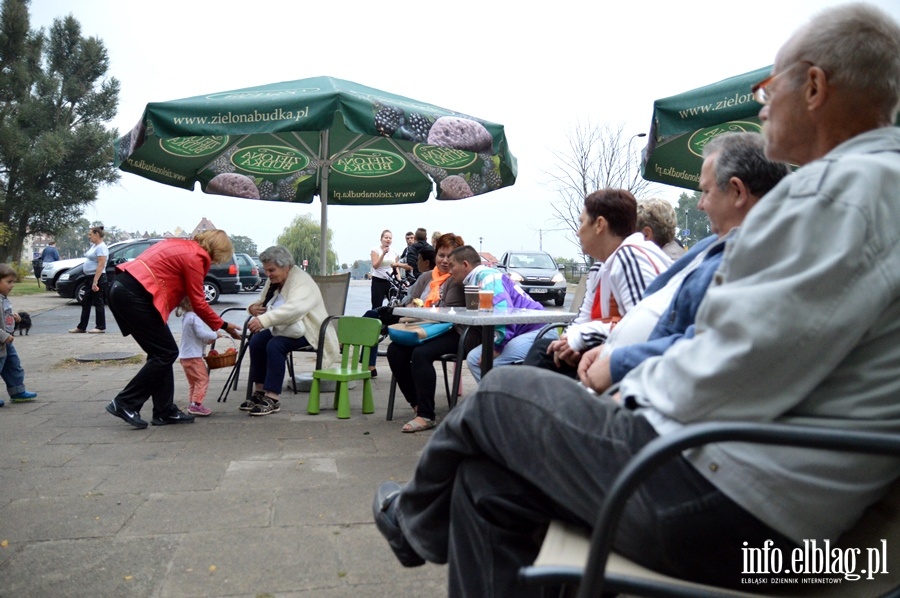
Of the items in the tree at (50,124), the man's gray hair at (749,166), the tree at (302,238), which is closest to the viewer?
the man's gray hair at (749,166)

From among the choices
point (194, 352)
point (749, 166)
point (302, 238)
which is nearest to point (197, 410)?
point (194, 352)

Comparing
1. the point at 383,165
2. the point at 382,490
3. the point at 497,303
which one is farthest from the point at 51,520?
the point at 383,165

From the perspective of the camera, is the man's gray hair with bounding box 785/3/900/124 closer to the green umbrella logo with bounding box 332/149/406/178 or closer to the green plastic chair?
the green plastic chair

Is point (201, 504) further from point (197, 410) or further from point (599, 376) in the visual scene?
point (197, 410)

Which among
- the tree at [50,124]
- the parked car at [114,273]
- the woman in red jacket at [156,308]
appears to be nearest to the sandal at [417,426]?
the woman in red jacket at [156,308]

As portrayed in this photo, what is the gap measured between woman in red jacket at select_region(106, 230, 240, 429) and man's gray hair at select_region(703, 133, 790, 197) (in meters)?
4.14

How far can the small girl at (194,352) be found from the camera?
235 inches

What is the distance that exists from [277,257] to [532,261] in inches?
789

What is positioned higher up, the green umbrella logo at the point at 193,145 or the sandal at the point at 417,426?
the green umbrella logo at the point at 193,145

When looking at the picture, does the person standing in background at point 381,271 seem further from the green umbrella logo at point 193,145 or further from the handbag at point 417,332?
the handbag at point 417,332

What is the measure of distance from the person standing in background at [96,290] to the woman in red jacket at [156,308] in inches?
318

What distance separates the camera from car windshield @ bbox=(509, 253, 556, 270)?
2553 cm

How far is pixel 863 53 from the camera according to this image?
1.50 m

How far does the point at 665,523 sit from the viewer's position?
1.36 meters
